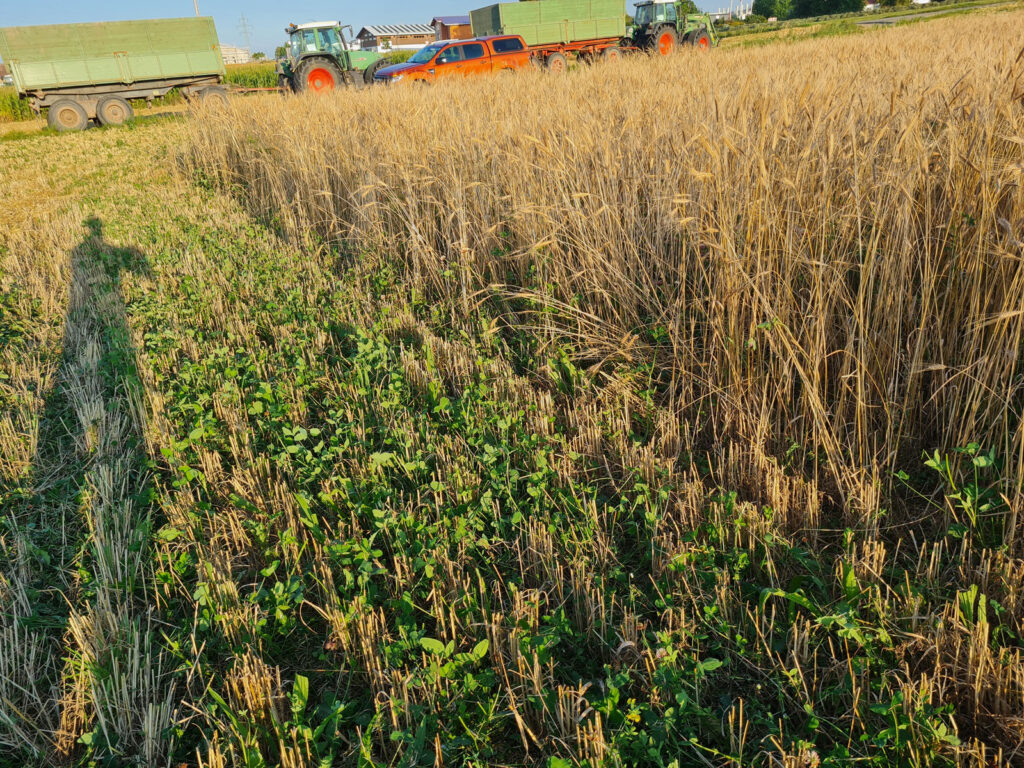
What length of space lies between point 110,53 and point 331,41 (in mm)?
6503

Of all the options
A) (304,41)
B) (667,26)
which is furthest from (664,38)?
(304,41)

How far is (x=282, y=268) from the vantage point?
15.9ft

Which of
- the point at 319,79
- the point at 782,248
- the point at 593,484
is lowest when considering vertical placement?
the point at 593,484

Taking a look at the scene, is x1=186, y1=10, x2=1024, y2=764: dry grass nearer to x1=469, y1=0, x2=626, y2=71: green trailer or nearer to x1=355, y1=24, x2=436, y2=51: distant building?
x1=469, y1=0, x2=626, y2=71: green trailer

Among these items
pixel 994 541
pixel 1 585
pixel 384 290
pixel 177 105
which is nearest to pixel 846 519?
pixel 994 541

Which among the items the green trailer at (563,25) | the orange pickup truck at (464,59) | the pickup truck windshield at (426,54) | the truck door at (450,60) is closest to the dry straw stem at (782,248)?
the orange pickup truck at (464,59)

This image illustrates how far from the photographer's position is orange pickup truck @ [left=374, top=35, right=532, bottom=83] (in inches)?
624

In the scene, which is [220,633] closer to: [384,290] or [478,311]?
[478,311]

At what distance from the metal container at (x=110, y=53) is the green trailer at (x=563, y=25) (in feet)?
33.9

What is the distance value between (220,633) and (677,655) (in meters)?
1.37

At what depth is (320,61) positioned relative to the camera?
18969mm

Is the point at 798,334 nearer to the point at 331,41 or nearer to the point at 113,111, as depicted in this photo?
the point at 331,41

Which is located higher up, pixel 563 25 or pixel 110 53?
pixel 110 53

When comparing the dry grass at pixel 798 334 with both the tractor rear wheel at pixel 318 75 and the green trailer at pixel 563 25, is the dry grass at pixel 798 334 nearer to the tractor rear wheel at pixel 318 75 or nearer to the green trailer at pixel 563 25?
the tractor rear wheel at pixel 318 75
